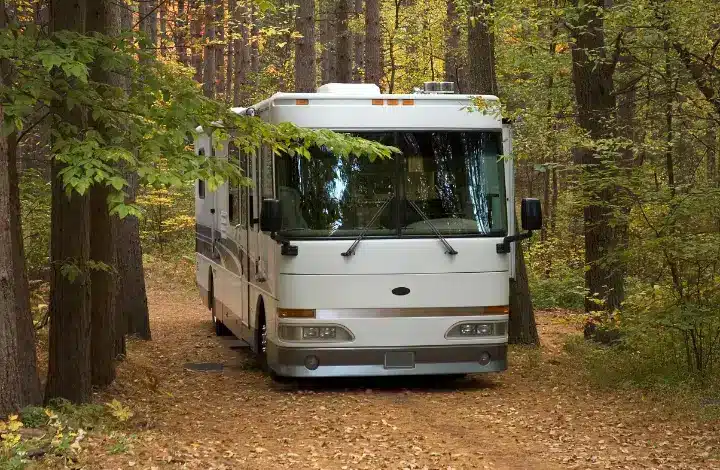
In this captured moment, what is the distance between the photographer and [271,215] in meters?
10.6

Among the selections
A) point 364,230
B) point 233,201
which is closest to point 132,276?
point 233,201

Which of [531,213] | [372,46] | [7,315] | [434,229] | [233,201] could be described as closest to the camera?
[7,315]

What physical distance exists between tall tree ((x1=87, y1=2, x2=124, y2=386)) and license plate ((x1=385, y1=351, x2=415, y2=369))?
2.89m

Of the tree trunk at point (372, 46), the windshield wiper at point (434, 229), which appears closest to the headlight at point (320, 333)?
the windshield wiper at point (434, 229)

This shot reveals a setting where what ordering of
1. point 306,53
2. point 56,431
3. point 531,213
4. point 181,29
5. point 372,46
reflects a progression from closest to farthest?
point 56,431 < point 531,213 < point 306,53 < point 372,46 < point 181,29

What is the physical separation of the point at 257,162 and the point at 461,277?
8.88ft

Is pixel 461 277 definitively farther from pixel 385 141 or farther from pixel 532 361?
pixel 532 361

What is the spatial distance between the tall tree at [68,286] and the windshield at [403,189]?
2.45 meters

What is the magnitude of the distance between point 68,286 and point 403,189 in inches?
146

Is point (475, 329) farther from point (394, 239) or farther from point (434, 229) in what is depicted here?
point (394, 239)

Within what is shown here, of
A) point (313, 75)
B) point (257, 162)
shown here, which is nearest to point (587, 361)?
point (257, 162)

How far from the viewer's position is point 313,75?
1992cm

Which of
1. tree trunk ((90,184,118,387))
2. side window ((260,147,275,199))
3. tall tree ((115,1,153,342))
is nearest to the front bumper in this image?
side window ((260,147,275,199))

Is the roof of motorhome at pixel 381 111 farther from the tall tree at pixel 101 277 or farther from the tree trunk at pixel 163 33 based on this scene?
the tall tree at pixel 101 277
